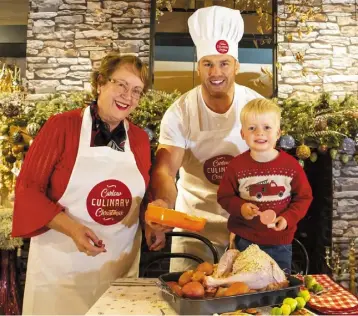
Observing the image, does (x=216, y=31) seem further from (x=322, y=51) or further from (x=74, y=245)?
(x=322, y=51)

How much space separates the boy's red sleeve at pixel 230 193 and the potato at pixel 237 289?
0.42 m

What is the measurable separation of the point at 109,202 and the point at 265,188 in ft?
1.88

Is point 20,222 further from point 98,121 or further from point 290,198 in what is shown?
point 290,198

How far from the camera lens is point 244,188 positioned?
1.47 metres

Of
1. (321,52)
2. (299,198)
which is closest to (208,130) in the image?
(299,198)

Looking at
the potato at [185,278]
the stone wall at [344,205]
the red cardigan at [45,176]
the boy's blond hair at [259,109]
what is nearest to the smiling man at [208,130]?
the boy's blond hair at [259,109]

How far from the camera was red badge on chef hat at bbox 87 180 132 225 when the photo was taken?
4.94 ft

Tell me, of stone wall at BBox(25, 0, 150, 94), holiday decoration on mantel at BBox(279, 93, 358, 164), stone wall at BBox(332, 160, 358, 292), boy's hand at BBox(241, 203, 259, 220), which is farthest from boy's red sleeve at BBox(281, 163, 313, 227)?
stone wall at BBox(25, 0, 150, 94)

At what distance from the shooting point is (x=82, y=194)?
4.91 ft

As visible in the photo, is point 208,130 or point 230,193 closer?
point 230,193

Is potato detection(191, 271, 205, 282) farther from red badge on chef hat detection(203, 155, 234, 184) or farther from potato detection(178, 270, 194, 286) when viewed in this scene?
red badge on chef hat detection(203, 155, 234, 184)

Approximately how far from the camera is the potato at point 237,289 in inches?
39.8

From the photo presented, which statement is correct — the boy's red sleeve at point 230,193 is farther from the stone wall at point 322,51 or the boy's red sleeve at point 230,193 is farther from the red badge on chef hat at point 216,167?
the stone wall at point 322,51

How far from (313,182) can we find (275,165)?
2.39m
